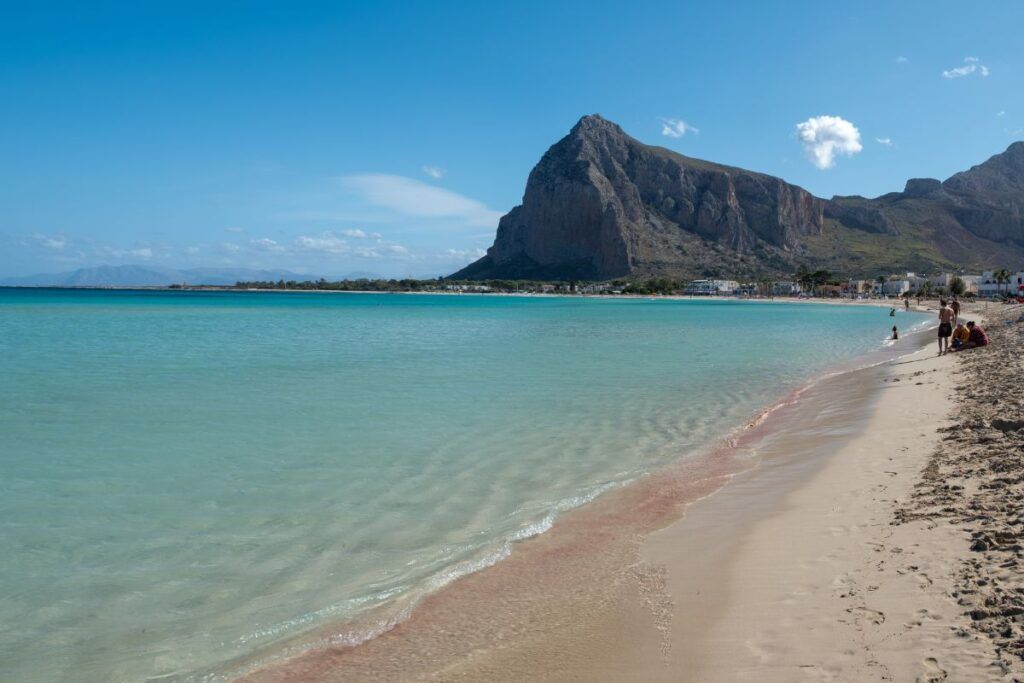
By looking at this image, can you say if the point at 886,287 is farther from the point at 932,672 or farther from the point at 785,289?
the point at 932,672

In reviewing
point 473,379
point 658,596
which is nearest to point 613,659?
point 658,596

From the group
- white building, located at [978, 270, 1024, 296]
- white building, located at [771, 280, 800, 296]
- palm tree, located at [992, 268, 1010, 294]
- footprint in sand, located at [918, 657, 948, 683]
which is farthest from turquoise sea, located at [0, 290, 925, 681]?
white building, located at [771, 280, 800, 296]

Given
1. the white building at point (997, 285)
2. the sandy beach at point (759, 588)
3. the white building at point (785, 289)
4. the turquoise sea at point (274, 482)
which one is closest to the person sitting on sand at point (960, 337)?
the turquoise sea at point (274, 482)

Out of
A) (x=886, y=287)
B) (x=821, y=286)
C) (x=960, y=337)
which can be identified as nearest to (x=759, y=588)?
(x=960, y=337)

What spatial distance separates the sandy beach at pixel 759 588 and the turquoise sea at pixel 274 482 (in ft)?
2.19

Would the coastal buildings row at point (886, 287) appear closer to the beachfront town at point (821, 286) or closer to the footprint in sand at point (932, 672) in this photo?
the beachfront town at point (821, 286)

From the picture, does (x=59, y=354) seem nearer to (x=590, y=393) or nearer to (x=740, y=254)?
(x=590, y=393)

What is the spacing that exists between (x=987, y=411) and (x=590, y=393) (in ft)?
27.3

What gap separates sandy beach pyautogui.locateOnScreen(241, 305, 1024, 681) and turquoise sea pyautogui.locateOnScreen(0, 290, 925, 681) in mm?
667

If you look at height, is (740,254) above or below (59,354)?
above

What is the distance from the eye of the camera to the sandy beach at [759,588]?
13.0 feet

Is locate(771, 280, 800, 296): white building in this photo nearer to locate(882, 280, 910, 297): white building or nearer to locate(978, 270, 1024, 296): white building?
locate(882, 280, 910, 297): white building

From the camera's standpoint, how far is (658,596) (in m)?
5.22

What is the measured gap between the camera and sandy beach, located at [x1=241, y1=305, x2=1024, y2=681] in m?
3.97
